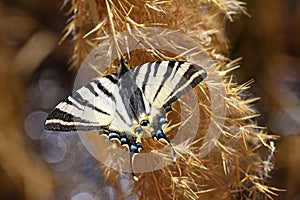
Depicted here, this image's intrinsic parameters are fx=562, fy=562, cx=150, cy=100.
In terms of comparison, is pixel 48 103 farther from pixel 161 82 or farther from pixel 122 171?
pixel 161 82

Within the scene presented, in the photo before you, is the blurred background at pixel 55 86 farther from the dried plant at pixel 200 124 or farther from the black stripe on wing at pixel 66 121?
the black stripe on wing at pixel 66 121

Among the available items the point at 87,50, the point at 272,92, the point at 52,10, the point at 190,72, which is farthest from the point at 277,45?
the point at 190,72

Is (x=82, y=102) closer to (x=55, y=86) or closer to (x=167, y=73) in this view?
(x=167, y=73)

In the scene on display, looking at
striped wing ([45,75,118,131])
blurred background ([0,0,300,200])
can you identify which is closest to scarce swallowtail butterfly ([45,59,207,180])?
striped wing ([45,75,118,131])

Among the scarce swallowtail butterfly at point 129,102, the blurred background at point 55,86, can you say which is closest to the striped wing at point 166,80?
the scarce swallowtail butterfly at point 129,102

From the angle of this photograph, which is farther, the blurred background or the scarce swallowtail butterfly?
the blurred background

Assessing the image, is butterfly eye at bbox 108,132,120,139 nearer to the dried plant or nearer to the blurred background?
the dried plant
